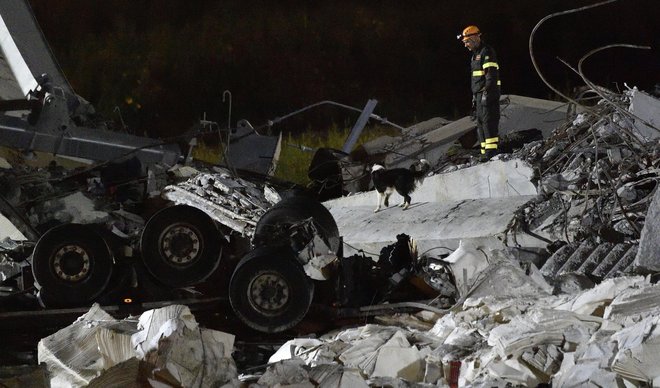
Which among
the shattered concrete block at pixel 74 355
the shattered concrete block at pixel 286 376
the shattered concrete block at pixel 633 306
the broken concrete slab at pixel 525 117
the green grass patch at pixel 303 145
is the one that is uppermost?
the broken concrete slab at pixel 525 117

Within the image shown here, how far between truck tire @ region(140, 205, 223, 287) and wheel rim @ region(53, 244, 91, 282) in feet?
1.38

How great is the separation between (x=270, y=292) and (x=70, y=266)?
1.49m

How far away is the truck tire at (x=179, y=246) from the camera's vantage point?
7.32 meters

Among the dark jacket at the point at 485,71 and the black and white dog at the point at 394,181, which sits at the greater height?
the dark jacket at the point at 485,71

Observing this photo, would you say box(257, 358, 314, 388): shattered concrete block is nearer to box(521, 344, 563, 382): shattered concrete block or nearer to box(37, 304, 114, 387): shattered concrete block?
box(37, 304, 114, 387): shattered concrete block

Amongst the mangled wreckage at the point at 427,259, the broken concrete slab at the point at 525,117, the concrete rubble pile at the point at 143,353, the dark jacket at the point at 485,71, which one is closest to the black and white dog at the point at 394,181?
the mangled wreckage at the point at 427,259

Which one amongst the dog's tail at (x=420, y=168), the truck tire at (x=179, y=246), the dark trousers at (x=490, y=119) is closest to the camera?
the truck tire at (x=179, y=246)

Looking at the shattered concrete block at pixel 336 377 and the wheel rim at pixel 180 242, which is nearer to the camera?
the shattered concrete block at pixel 336 377

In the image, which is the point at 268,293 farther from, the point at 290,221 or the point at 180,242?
the point at 180,242

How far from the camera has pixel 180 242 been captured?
7367mm

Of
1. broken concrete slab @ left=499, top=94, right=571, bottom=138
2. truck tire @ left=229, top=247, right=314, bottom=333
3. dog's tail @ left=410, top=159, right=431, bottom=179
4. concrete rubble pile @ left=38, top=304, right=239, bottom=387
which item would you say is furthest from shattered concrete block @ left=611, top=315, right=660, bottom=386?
broken concrete slab @ left=499, top=94, right=571, bottom=138

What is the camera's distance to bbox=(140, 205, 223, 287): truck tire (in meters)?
7.32

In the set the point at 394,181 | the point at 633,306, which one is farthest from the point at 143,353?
the point at 394,181

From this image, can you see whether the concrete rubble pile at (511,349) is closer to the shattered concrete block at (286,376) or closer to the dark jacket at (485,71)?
the shattered concrete block at (286,376)
